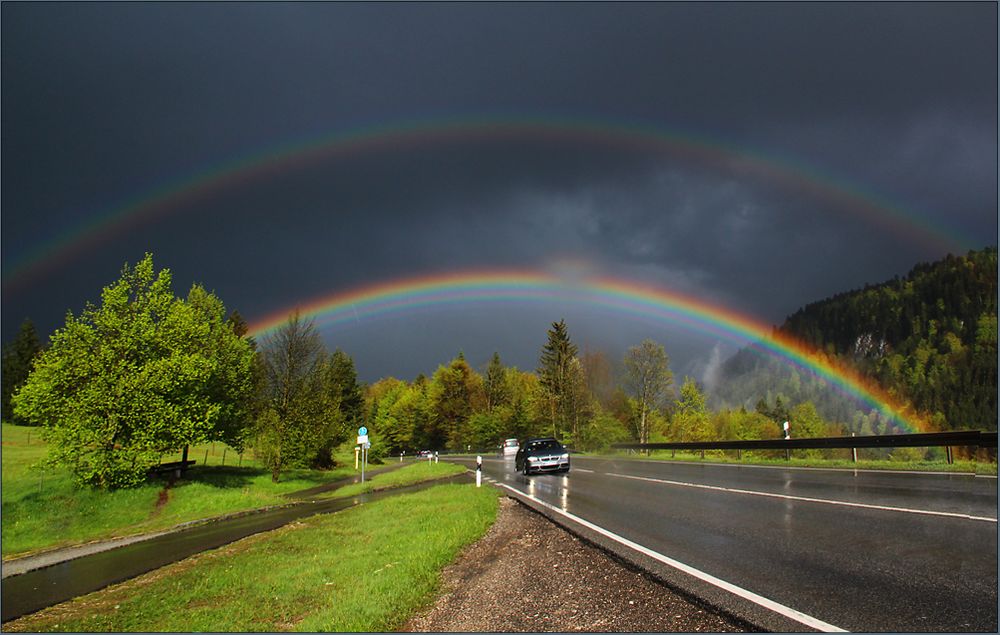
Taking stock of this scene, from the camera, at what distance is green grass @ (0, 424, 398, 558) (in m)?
24.2

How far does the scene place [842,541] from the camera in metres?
7.95

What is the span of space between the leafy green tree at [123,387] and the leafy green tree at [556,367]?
45.9 metres

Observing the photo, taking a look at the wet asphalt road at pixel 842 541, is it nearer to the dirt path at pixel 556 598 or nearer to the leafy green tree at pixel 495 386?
the dirt path at pixel 556 598

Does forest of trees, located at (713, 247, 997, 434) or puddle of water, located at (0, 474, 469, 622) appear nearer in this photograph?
puddle of water, located at (0, 474, 469, 622)

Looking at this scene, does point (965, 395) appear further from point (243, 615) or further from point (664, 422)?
point (243, 615)

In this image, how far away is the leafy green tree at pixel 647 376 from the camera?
64062 millimetres

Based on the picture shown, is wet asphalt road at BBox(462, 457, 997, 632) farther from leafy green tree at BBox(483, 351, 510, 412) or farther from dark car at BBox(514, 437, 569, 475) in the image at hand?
leafy green tree at BBox(483, 351, 510, 412)

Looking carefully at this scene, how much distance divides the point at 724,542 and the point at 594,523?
3698mm

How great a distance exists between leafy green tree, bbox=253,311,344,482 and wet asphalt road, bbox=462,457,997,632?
107ft

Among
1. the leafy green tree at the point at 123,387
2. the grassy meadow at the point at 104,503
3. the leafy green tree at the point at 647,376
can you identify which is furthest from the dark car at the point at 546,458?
the leafy green tree at the point at 647,376

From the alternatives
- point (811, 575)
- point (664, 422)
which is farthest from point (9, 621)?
point (664, 422)

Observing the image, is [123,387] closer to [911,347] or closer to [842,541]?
[842,541]

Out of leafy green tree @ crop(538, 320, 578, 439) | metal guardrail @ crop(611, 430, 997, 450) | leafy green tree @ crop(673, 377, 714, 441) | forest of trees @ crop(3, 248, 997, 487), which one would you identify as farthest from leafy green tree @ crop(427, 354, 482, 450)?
metal guardrail @ crop(611, 430, 997, 450)

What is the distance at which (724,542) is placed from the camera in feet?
28.4
